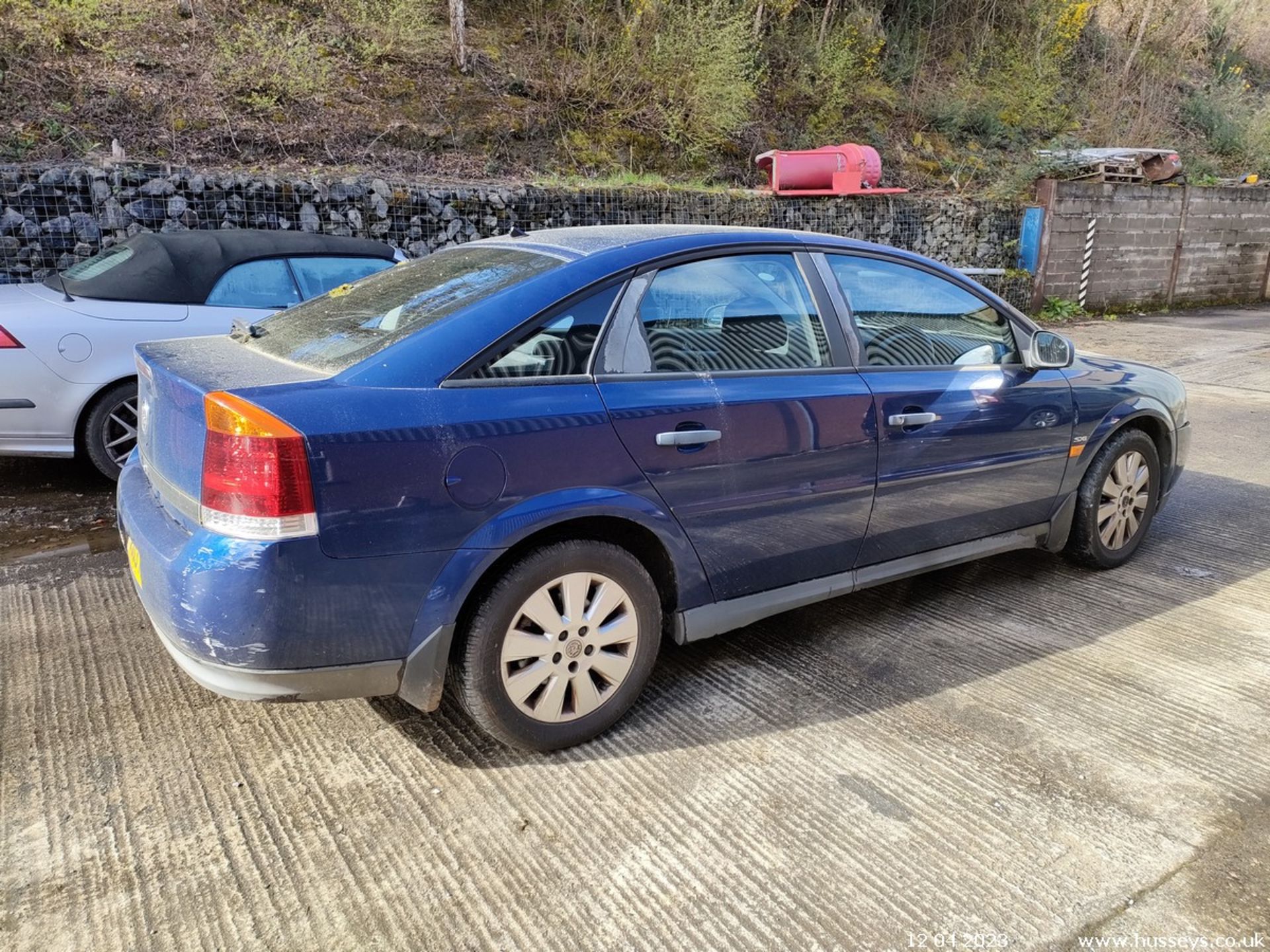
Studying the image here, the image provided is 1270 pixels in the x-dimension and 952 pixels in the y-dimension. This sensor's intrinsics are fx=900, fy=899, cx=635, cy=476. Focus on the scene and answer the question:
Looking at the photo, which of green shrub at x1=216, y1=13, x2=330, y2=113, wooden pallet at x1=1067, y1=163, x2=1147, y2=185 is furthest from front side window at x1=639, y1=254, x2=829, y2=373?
wooden pallet at x1=1067, y1=163, x2=1147, y2=185

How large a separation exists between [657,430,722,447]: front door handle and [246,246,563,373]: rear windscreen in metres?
0.66

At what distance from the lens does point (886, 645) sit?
11.6 ft

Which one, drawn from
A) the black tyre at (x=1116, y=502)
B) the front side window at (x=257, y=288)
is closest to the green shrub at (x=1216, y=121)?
the black tyre at (x=1116, y=502)

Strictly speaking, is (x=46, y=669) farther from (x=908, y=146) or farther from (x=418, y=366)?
(x=908, y=146)

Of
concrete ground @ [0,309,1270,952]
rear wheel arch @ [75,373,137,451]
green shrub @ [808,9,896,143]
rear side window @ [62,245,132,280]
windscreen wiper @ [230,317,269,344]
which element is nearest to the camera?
concrete ground @ [0,309,1270,952]

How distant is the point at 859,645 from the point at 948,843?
46.7 inches

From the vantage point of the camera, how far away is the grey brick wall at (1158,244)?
46.4 feet

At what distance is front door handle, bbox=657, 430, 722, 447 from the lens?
276 centimetres

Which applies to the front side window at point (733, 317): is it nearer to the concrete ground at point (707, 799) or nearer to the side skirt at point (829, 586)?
the side skirt at point (829, 586)

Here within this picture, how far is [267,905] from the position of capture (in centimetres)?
215

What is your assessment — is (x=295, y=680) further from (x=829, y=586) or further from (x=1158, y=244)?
(x=1158, y=244)

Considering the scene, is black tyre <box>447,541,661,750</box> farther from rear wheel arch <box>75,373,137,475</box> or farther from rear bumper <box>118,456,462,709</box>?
rear wheel arch <box>75,373,137,475</box>

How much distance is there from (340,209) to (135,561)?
702cm

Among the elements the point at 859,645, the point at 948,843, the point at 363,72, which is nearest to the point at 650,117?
the point at 363,72
